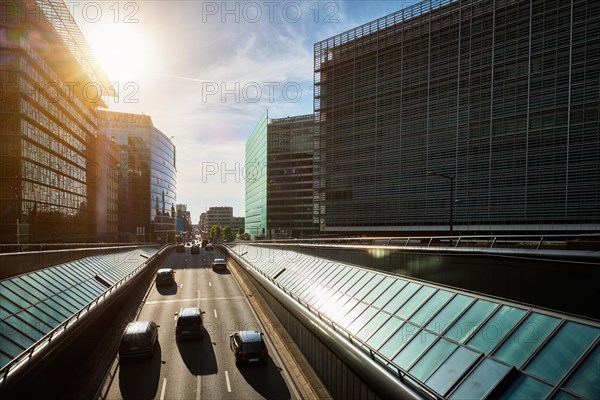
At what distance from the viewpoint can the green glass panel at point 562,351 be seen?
7173mm

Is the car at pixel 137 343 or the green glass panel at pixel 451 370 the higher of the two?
the green glass panel at pixel 451 370

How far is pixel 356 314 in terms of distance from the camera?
1480cm

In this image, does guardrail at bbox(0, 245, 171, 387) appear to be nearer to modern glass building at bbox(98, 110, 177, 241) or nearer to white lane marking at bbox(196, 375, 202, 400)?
white lane marking at bbox(196, 375, 202, 400)

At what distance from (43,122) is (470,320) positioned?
5969 cm

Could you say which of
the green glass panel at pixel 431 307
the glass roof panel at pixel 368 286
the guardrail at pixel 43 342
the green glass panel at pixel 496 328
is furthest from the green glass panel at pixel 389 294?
the guardrail at pixel 43 342

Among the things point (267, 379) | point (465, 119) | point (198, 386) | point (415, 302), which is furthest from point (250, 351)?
point (465, 119)

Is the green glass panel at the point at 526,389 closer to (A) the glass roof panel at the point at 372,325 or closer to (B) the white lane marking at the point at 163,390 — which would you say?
(A) the glass roof panel at the point at 372,325

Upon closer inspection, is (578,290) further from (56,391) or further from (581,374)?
(56,391)

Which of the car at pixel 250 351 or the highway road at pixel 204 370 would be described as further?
the car at pixel 250 351

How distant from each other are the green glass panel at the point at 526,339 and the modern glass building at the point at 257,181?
412 ft

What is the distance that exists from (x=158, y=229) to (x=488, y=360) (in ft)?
430

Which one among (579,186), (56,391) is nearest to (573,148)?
(579,186)

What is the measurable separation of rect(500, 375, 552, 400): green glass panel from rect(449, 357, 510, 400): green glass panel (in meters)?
0.32

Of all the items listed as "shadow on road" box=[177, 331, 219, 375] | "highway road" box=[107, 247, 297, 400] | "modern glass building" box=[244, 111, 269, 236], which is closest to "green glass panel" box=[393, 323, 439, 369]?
"highway road" box=[107, 247, 297, 400]
